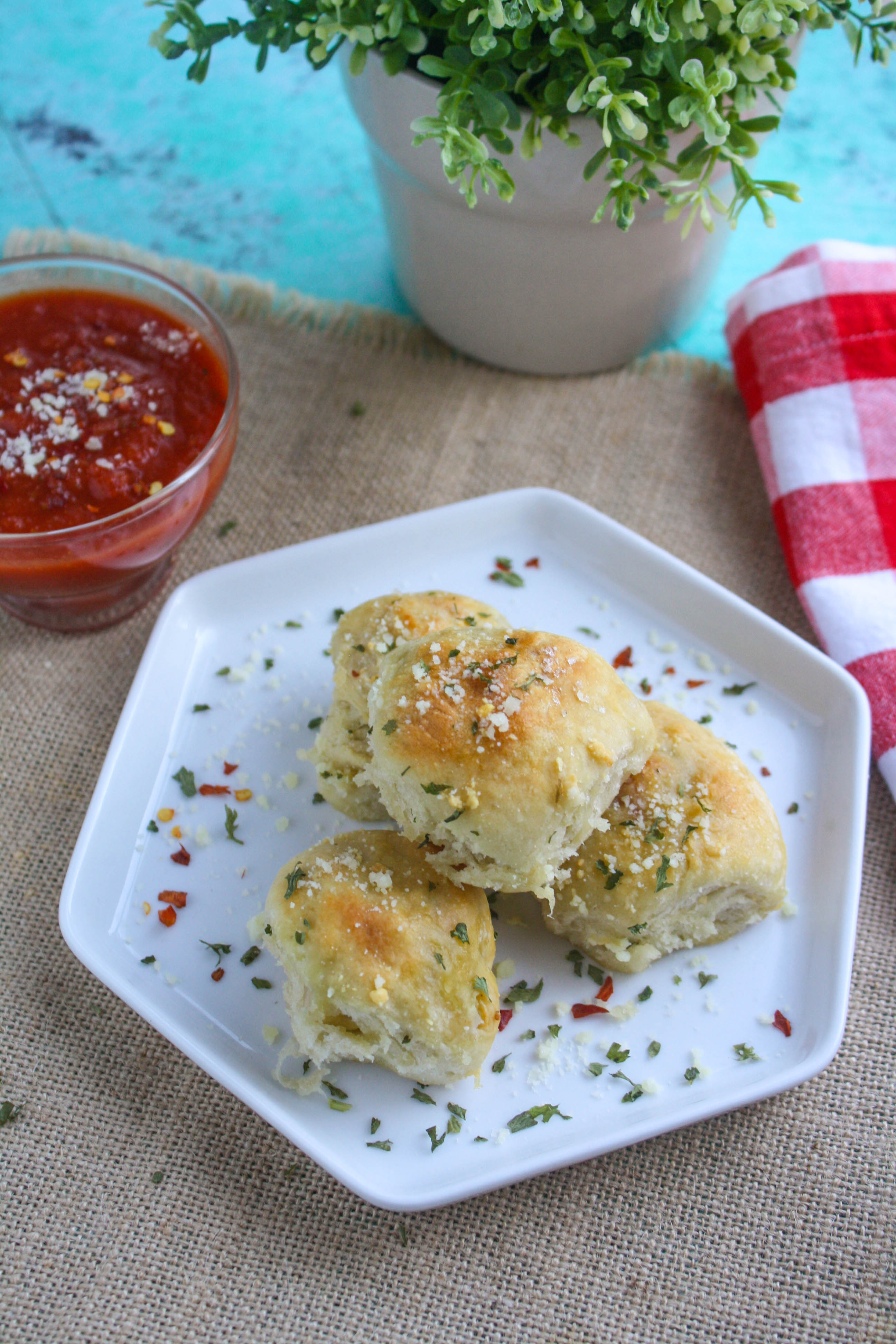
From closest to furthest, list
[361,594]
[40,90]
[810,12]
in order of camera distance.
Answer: [810,12] < [361,594] < [40,90]

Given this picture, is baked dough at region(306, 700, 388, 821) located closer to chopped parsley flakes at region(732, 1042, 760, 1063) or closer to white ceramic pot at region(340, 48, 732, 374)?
chopped parsley flakes at region(732, 1042, 760, 1063)

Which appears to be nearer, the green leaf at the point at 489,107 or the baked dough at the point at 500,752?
the baked dough at the point at 500,752

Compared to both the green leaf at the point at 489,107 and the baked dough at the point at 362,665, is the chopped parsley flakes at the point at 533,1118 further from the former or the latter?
the green leaf at the point at 489,107

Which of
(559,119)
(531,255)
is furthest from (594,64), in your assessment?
(531,255)

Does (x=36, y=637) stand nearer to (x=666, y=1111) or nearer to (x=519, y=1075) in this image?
(x=519, y=1075)

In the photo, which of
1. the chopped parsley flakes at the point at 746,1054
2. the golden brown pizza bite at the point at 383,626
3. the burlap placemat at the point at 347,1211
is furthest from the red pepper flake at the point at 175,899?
the chopped parsley flakes at the point at 746,1054

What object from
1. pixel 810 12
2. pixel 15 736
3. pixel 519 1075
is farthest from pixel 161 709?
pixel 810 12

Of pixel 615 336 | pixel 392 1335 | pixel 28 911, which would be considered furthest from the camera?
pixel 615 336
